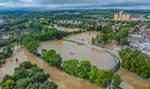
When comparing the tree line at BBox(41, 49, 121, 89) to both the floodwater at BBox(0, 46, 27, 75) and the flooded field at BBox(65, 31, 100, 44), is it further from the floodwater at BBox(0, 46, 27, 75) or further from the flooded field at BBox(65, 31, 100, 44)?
the flooded field at BBox(65, 31, 100, 44)

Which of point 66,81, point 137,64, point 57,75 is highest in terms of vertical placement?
point 137,64

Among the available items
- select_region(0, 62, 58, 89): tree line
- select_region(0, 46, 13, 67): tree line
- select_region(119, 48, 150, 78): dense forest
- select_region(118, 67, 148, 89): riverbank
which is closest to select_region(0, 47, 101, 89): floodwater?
select_region(0, 46, 13, 67): tree line

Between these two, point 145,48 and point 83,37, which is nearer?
point 145,48

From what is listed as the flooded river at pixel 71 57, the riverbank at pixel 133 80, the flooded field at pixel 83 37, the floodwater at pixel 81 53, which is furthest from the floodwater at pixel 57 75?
the flooded field at pixel 83 37

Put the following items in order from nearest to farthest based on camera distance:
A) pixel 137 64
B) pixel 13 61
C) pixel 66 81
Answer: pixel 137 64, pixel 66 81, pixel 13 61

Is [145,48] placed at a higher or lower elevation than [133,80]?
higher

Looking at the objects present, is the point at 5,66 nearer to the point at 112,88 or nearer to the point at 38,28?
the point at 112,88

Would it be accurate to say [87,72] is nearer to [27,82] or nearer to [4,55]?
[27,82]

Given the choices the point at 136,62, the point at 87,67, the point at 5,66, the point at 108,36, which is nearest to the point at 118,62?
the point at 136,62

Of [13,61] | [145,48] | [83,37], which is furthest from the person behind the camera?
[83,37]

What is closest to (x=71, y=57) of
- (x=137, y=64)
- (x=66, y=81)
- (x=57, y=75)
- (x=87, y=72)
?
(x=57, y=75)

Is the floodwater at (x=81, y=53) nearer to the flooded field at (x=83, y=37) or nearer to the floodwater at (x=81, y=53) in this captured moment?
the floodwater at (x=81, y=53)
